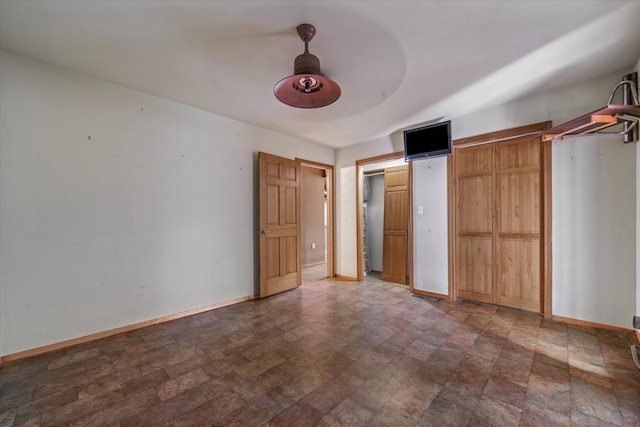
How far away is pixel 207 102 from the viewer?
125 inches

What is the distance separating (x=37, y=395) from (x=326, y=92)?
2941 mm

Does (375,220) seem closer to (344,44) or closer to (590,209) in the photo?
(590,209)

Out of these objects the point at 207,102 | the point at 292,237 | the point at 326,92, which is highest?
the point at 207,102

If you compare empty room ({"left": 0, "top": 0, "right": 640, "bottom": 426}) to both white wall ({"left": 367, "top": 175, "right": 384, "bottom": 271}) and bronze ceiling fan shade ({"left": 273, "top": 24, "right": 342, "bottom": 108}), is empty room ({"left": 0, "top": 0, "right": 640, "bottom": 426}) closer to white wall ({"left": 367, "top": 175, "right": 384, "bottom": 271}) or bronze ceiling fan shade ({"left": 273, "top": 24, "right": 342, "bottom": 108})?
bronze ceiling fan shade ({"left": 273, "top": 24, "right": 342, "bottom": 108})

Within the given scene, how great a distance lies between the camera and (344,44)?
82.8 inches

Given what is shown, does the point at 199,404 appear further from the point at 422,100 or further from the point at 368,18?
the point at 422,100

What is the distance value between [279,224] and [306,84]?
2502 mm

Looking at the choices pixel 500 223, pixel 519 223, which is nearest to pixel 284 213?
pixel 500 223

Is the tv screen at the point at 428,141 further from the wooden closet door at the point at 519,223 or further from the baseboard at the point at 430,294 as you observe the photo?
the baseboard at the point at 430,294

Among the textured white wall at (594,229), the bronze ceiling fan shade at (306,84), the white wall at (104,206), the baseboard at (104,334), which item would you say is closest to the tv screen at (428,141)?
the textured white wall at (594,229)

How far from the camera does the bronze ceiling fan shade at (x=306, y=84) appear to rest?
186 cm

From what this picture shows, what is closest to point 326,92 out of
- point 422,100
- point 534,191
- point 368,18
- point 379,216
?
point 368,18

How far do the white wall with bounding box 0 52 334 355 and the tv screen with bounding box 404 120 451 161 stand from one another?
249 cm

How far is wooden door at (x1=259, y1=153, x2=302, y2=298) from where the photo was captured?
3902mm
